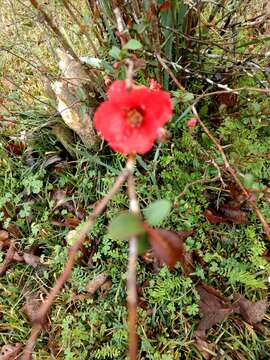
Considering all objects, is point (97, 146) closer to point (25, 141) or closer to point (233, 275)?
point (25, 141)

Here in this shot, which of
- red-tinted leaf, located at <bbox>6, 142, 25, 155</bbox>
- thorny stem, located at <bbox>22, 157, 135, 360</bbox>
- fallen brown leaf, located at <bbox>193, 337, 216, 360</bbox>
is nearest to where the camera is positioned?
thorny stem, located at <bbox>22, 157, 135, 360</bbox>

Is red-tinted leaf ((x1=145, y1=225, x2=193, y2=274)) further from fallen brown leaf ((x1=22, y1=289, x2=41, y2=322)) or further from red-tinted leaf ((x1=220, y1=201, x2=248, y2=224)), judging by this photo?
fallen brown leaf ((x1=22, y1=289, x2=41, y2=322))

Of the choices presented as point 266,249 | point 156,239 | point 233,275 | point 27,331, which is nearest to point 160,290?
point 233,275

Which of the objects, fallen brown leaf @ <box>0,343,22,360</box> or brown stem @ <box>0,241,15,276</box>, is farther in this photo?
brown stem @ <box>0,241,15,276</box>

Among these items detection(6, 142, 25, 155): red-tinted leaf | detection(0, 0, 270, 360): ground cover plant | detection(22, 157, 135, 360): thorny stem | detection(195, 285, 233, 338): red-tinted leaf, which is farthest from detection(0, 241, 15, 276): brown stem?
detection(22, 157, 135, 360): thorny stem

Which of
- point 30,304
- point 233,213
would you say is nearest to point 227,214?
point 233,213

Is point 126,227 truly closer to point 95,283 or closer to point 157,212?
point 157,212

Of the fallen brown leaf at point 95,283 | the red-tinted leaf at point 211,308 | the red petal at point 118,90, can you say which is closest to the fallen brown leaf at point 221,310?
the red-tinted leaf at point 211,308
